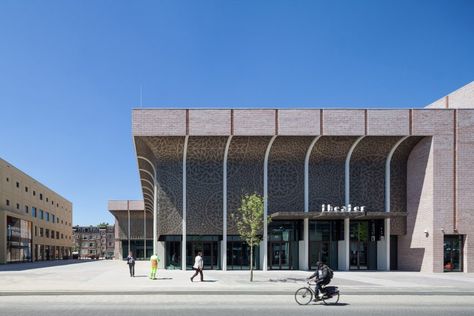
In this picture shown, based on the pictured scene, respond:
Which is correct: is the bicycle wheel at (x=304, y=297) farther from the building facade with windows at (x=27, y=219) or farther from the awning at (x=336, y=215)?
the building facade with windows at (x=27, y=219)

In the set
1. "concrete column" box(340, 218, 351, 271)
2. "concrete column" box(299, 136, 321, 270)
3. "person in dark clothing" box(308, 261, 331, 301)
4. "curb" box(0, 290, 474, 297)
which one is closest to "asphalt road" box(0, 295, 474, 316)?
"person in dark clothing" box(308, 261, 331, 301)

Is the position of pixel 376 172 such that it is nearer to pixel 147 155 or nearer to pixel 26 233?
pixel 147 155

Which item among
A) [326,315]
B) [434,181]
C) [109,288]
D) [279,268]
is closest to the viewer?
[326,315]

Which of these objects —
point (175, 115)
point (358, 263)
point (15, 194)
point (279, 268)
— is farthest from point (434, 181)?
point (15, 194)

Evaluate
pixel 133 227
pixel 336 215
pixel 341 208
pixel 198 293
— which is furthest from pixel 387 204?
pixel 133 227

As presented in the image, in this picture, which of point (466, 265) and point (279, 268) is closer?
point (466, 265)

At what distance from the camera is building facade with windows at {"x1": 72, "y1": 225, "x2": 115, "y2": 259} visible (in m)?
143

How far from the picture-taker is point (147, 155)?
3534cm

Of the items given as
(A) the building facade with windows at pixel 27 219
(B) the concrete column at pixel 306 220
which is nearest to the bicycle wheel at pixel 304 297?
(B) the concrete column at pixel 306 220

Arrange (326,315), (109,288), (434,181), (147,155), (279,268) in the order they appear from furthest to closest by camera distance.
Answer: (147,155) → (279,268) → (434,181) → (109,288) → (326,315)

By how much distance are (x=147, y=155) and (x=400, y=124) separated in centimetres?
1994

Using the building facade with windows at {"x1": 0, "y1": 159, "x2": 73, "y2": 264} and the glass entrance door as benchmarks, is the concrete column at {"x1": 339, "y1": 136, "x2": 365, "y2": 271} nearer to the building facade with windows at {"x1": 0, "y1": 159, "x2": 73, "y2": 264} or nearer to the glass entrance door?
the glass entrance door

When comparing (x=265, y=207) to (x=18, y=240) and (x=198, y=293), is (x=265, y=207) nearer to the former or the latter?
(x=198, y=293)

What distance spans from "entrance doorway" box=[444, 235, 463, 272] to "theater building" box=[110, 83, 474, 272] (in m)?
0.07
